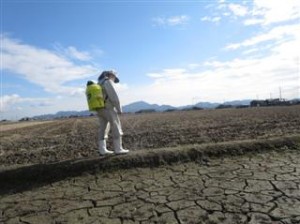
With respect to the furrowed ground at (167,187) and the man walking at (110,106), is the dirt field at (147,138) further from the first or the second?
the furrowed ground at (167,187)

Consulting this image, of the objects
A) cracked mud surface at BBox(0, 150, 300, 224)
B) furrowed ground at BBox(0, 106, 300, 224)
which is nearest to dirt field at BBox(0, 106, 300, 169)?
furrowed ground at BBox(0, 106, 300, 224)

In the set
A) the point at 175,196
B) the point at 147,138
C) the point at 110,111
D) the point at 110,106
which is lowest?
the point at 175,196

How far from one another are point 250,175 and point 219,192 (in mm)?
977

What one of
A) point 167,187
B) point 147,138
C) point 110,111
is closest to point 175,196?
point 167,187

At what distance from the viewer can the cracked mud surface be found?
4.71m

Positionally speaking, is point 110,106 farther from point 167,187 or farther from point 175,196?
point 175,196

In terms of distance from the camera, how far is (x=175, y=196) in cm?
544

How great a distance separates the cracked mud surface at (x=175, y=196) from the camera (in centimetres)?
471

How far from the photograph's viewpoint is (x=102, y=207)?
17.4 ft

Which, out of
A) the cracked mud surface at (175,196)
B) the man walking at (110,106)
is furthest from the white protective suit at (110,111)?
the cracked mud surface at (175,196)

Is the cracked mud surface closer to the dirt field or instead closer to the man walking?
the man walking

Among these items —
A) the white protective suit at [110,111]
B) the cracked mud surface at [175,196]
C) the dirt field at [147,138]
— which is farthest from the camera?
the dirt field at [147,138]

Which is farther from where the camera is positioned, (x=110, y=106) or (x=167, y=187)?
(x=110, y=106)

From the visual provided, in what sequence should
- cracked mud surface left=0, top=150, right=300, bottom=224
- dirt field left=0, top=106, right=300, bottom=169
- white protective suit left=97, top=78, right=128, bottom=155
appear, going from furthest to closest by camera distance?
dirt field left=0, top=106, right=300, bottom=169 → white protective suit left=97, top=78, right=128, bottom=155 → cracked mud surface left=0, top=150, right=300, bottom=224
